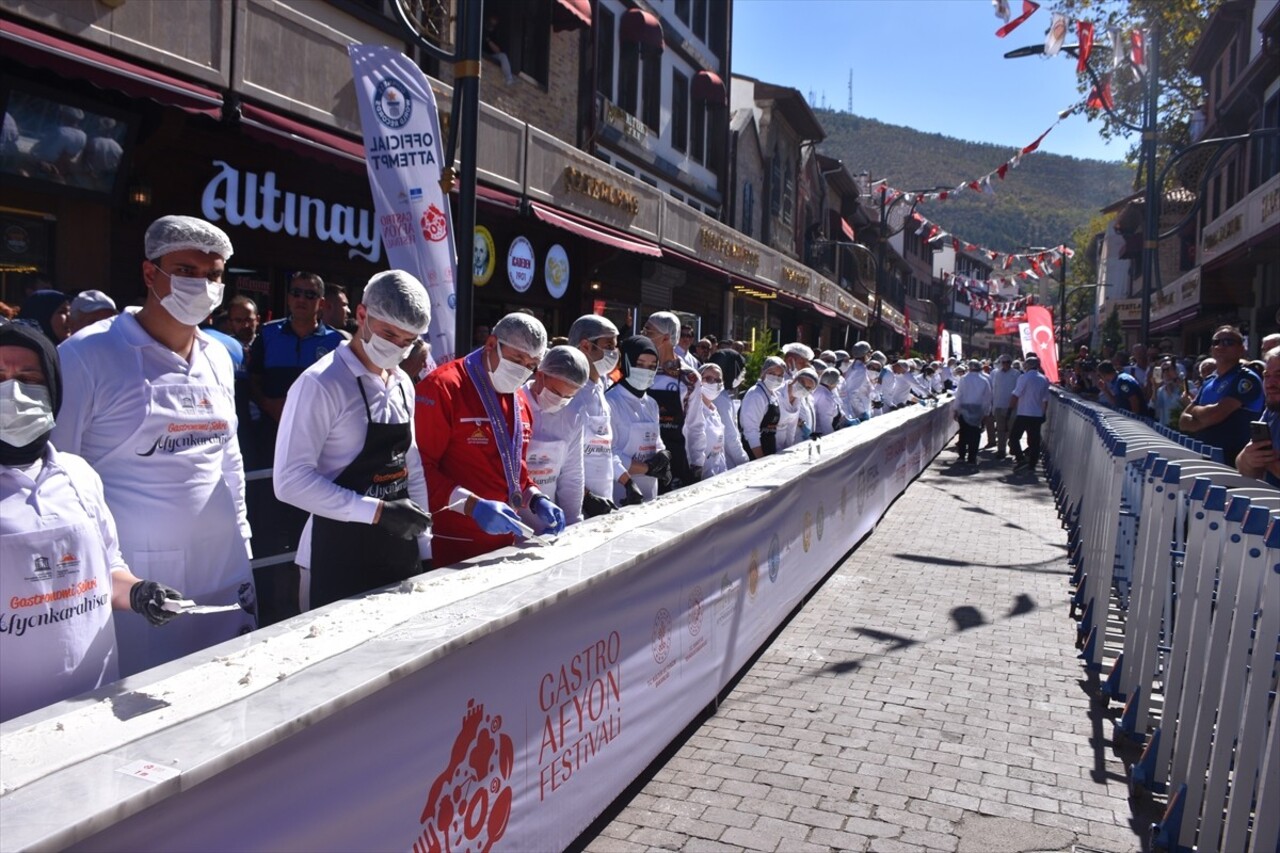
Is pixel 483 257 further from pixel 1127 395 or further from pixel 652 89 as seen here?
pixel 652 89

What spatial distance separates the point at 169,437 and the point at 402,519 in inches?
29.2

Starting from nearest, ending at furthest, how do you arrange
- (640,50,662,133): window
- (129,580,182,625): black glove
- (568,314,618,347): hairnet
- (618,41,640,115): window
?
1. (129,580,182,625): black glove
2. (568,314,618,347): hairnet
3. (618,41,640,115): window
4. (640,50,662,133): window

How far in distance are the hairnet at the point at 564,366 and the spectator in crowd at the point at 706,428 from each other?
3.16 metres

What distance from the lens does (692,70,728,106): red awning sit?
24.3 meters

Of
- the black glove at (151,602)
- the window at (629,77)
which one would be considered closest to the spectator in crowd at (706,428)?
the black glove at (151,602)

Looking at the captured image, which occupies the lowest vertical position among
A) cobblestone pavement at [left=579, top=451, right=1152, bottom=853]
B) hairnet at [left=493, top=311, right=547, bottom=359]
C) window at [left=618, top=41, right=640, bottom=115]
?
cobblestone pavement at [left=579, top=451, right=1152, bottom=853]

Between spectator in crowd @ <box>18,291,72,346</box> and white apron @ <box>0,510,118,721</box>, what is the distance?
3.71 metres

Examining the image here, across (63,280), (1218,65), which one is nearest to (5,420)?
(63,280)

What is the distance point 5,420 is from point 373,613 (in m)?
1.06

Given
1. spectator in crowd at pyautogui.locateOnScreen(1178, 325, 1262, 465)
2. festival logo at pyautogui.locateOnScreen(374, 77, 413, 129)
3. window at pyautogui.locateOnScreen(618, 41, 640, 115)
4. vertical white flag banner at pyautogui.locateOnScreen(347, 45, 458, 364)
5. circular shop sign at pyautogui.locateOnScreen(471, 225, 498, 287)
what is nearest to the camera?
vertical white flag banner at pyautogui.locateOnScreen(347, 45, 458, 364)

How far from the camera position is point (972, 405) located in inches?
717

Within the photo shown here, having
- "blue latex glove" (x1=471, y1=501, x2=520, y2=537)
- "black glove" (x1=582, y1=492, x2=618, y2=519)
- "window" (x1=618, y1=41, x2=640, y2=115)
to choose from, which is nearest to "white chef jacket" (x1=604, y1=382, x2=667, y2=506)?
"black glove" (x1=582, y1=492, x2=618, y2=519)

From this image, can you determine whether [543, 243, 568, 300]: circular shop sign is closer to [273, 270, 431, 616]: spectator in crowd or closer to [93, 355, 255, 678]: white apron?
[273, 270, 431, 616]: spectator in crowd

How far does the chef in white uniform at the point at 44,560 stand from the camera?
221 cm
